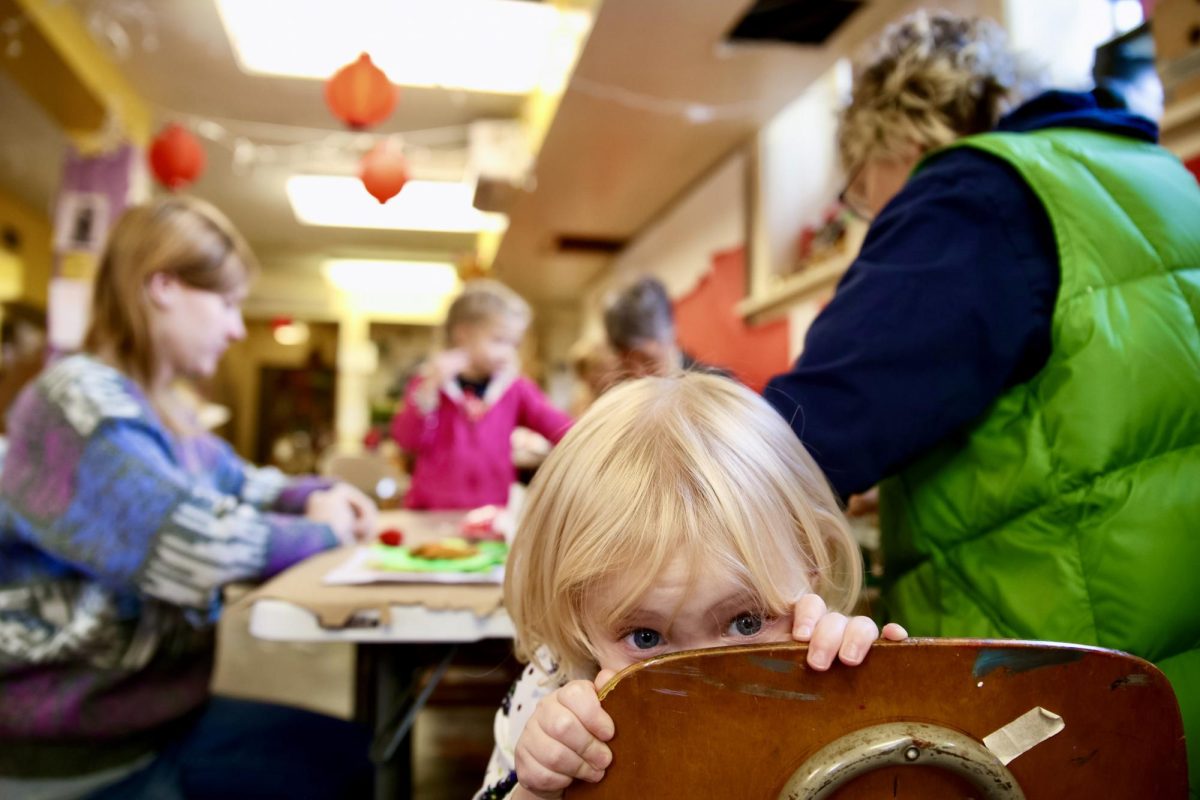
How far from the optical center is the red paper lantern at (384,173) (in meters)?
1.49

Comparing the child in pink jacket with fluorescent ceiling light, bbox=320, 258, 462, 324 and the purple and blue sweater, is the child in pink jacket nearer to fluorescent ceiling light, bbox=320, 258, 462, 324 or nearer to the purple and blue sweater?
the purple and blue sweater

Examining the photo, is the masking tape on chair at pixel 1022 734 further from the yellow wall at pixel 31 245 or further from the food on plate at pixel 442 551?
the yellow wall at pixel 31 245

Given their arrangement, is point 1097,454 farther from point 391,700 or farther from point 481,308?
point 481,308

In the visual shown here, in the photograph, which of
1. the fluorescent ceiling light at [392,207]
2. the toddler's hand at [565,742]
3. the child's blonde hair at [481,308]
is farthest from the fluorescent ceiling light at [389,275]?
the toddler's hand at [565,742]

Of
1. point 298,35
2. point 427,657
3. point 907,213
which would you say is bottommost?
point 427,657

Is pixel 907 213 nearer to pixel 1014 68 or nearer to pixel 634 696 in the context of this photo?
pixel 1014 68

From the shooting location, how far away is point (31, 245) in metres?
6.16

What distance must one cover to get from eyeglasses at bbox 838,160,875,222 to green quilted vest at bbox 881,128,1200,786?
351 mm

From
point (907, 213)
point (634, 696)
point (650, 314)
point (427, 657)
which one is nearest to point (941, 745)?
point (634, 696)

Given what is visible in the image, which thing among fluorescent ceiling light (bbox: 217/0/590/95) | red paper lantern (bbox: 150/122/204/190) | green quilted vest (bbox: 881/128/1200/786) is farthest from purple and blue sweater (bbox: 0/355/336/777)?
fluorescent ceiling light (bbox: 217/0/590/95)

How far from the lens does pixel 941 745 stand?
0.37 metres

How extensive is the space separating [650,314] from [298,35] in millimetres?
2070

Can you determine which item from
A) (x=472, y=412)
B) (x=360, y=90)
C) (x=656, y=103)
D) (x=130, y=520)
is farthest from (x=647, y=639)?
(x=656, y=103)

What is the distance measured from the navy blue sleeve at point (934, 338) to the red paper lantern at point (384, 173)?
3.42 feet
